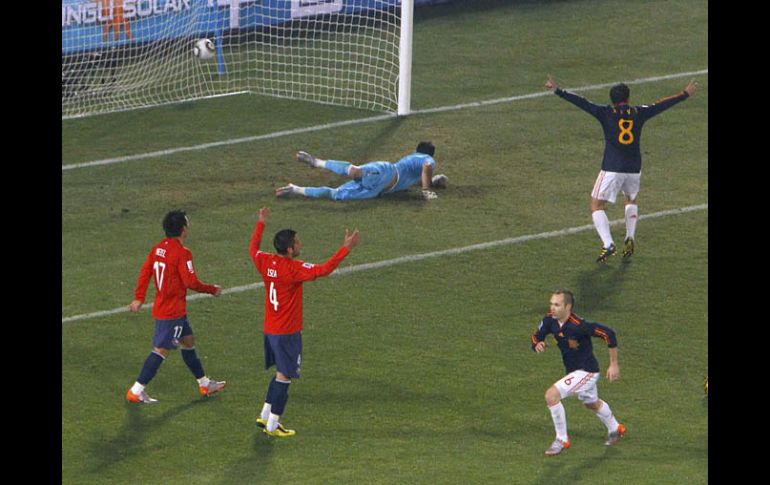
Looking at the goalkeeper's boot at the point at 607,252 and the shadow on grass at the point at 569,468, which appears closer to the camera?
the shadow on grass at the point at 569,468

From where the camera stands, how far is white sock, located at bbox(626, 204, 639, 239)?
1500 cm

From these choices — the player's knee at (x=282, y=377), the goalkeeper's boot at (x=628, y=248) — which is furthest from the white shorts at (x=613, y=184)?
the player's knee at (x=282, y=377)

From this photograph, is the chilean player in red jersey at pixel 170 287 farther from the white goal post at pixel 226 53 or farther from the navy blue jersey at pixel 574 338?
the white goal post at pixel 226 53

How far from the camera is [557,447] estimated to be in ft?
34.1

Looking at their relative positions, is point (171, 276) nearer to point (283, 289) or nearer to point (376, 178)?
point (283, 289)

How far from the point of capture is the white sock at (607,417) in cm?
1053

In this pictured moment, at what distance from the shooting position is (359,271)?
15.0m

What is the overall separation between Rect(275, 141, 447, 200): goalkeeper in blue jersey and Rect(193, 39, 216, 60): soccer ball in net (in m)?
4.64

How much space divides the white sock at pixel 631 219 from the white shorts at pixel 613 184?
12 cm

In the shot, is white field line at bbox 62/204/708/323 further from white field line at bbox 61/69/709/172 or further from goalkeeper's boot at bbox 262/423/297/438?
white field line at bbox 61/69/709/172

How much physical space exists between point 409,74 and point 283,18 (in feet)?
10.9

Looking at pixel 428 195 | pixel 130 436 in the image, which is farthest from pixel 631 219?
pixel 130 436

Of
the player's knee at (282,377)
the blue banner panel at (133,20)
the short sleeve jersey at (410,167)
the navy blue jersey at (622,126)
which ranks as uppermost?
the blue banner panel at (133,20)

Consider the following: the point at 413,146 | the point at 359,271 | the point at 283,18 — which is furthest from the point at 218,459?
the point at 283,18
